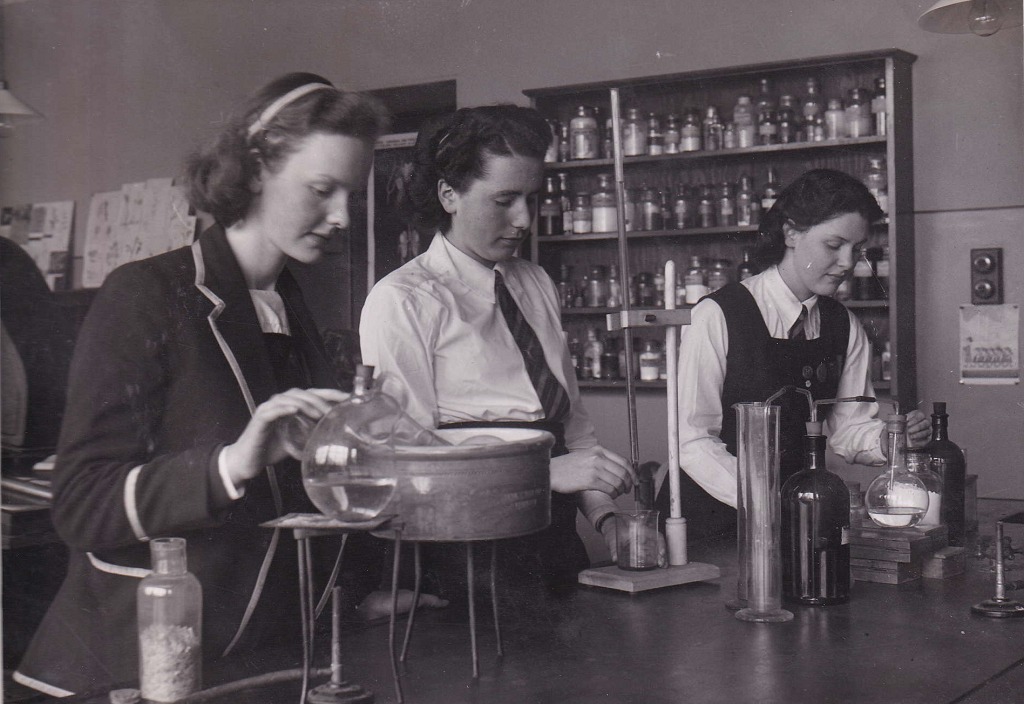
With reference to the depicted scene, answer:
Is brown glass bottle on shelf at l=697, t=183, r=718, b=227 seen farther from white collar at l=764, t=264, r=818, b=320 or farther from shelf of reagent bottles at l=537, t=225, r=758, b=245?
white collar at l=764, t=264, r=818, b=320

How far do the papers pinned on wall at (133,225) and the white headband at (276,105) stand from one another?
0.14m

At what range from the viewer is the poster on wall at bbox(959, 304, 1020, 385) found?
6.84 feet

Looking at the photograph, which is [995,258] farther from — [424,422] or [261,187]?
[261,187]

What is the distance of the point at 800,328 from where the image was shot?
184 cm

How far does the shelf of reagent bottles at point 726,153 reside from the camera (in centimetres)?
297

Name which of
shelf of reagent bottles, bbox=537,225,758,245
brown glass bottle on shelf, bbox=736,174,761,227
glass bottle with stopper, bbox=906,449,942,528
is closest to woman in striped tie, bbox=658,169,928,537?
glass bottle with stopper, bbox=906,449,942,528

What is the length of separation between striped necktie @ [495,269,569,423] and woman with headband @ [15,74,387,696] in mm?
411

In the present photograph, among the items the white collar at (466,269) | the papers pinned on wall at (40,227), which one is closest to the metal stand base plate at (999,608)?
the white collar at (466,269)

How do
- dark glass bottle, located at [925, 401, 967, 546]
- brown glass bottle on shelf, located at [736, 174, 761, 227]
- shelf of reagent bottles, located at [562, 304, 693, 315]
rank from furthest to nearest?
brown glass bottle on shelf, located at [736, 174, 761, 227] < shelf of reagent bottles, located at [562, 304, 693, 315] < dark glass bottle, located at [925, 401, 967, 546]

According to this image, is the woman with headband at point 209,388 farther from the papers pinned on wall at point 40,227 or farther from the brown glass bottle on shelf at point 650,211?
the brown glass bottle on shelf at point 650,211

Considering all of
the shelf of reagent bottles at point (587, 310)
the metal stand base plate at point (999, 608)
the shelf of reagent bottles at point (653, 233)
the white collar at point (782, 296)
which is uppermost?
the shelf of reagent bottles at point (653, 233)

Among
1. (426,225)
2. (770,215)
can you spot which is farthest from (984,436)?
(426,225)

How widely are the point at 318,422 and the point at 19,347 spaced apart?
620 millimetres

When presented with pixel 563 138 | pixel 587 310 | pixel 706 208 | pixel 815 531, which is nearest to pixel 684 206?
pixel 706 208
